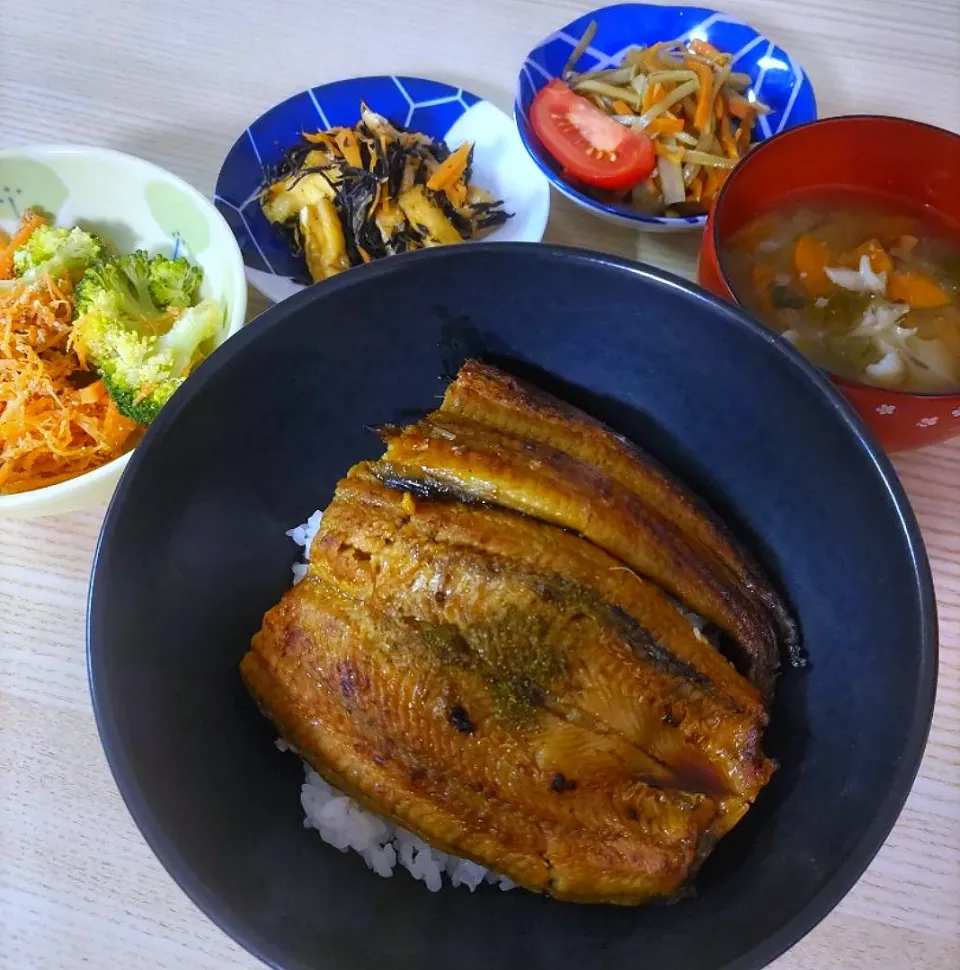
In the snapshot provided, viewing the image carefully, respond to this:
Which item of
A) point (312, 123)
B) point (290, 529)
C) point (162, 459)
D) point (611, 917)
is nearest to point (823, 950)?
point (611, 917)

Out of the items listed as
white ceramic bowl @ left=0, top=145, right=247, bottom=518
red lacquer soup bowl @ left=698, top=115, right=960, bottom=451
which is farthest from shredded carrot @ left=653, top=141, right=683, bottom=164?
white ceramic bowl @ left=0, top=145, right=247, bottom=518

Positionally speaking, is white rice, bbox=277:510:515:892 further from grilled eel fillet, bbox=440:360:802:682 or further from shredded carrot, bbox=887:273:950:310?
shredded carrot, bbox=887:273:950:310

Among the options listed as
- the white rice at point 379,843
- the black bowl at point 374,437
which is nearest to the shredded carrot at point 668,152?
the black bowl at point 374,437

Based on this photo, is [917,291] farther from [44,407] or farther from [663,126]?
[44,407]

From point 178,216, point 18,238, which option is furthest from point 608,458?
point 18,238

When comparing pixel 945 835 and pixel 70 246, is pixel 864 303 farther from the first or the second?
pixel 70 246

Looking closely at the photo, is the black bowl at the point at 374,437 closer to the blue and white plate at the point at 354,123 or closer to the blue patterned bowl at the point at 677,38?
the blue and white plate at the point at 354,123

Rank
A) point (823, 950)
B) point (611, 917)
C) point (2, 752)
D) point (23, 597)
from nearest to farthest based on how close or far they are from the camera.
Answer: point (611, 917)
point (823, 950)
point (2, 752)
point (23, 597)
